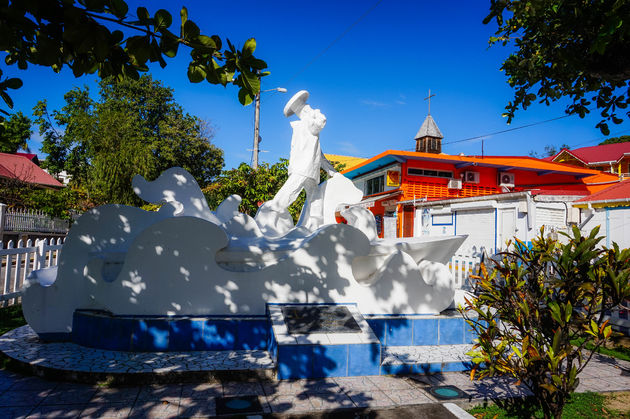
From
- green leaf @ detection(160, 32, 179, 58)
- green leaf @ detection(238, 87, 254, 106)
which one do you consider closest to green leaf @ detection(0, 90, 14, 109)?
green leaf @ detection(160, 32, 179, 58)

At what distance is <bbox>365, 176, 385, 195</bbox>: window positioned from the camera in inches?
939

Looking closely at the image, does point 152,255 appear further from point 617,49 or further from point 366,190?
point 366,190

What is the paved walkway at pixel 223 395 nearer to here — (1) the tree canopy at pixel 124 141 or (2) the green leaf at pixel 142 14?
(2) the green leaf at pixel 142 14

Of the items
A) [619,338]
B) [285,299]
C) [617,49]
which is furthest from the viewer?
[619,338]

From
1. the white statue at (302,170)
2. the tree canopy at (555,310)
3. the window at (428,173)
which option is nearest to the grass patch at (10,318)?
the white statue at (302,170)

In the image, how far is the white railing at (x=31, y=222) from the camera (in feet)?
59.2

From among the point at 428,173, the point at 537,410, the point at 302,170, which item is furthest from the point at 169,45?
the point at 428,173

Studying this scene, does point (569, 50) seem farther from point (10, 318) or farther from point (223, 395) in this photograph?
point (10, 318)

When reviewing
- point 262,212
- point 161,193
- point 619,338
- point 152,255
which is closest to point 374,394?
point 152,255

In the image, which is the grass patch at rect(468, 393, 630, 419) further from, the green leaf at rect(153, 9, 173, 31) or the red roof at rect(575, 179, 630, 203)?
the red roof at rect(575, 179, 630, 203)

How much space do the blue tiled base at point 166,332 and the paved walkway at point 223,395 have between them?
759 millimetres

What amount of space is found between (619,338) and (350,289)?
15.1ft

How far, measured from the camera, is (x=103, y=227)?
5.22 meters

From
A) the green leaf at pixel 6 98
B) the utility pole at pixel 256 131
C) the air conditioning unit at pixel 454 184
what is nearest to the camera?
the green leaf at pixel 6 98
